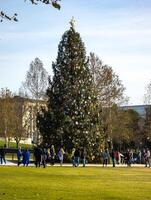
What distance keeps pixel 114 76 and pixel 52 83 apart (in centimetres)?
1939

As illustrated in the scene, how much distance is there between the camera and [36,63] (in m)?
87.4

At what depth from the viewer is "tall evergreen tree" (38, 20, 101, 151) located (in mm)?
53750

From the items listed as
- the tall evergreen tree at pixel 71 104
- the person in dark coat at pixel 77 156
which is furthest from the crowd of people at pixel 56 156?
the tall evergreen tree at pixel 71 104

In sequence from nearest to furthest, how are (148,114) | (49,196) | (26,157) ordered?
(49,196), (26,157), (148,114)

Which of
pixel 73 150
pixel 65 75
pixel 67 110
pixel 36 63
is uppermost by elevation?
pixel 36 63

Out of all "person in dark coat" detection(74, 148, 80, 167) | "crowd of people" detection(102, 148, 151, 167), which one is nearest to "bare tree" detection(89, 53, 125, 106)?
"crowd of people" detection(102, 148, 151, 167)

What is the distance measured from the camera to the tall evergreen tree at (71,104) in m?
53.8

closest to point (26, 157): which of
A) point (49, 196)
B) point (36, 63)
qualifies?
point (49, 196)

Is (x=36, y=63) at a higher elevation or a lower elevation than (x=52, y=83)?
higher

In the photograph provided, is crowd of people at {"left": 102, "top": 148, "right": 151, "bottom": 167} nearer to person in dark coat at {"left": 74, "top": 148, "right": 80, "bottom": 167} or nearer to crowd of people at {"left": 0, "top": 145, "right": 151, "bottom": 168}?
crowd of people at {"left": 0, "top": 145, "right": 151, "bottom": 168}

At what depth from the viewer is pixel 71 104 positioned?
5441 centimetres

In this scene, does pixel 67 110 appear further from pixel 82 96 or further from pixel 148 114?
pixel 148 114

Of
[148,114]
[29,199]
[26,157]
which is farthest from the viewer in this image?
[148,114]

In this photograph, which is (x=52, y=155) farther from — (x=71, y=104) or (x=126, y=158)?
(x=126, y=158)
